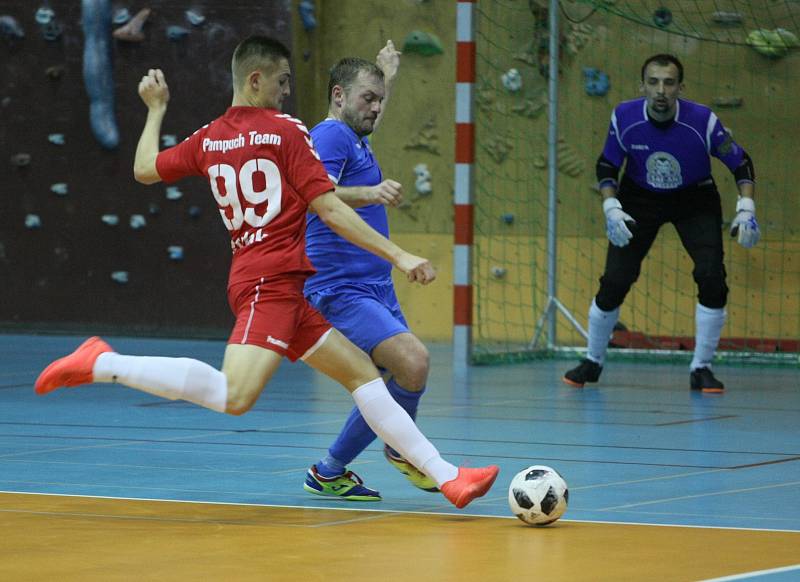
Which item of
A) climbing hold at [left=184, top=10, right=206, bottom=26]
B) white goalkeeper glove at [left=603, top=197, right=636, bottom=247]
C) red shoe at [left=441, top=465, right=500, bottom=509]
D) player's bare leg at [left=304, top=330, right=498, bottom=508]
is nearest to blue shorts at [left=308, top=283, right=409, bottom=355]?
player's bare leg at [left=304, top=330, right=498, bottom=508]

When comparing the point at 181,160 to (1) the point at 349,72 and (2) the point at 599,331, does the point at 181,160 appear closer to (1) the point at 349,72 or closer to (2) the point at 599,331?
(1) the point at 349,72

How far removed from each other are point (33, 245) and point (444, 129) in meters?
3.90

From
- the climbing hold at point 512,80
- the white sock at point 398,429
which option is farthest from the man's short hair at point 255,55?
the climbing hold at point 512,80

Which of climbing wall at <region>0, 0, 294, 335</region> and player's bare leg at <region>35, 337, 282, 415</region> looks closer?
player's bare leg at <region>35, 337, 282, 415</region>

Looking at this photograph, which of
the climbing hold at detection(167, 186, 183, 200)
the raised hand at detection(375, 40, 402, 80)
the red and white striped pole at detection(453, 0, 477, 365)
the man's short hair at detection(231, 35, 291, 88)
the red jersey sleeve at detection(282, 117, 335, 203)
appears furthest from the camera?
the climbing hold at detection(167, 186, 183, 200)

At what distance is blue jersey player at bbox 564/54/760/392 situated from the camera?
10273 mm

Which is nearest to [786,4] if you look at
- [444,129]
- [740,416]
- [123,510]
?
[444,129]

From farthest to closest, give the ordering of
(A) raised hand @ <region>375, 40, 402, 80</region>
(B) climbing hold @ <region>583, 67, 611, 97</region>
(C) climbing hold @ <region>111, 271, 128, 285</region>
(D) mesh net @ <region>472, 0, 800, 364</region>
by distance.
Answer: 1. (C) climbing hold @ <region>111, 271, 128, 285</region>
2. (B) climbing hold @ <region>583, 67, 611, 97</region>
3. (D) mesh net @ <region>472, 0, 800, 364</region>
4. (A) raised hand @ <region>375, 40, 402, 80</region>

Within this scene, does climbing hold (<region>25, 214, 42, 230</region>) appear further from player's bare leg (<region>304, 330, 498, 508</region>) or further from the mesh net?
player's bare leg (<region>304, 330, 498, 508</region>)

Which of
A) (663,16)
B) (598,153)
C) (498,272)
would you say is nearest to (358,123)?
(663,16)

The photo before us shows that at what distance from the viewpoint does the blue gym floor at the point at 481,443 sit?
239 inches

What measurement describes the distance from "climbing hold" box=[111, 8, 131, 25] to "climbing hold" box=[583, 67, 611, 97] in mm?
3999

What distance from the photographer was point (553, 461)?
23.5 feet

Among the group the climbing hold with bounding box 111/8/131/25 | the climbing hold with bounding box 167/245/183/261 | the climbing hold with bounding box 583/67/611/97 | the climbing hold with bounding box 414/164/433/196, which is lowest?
the climbing hold with bounding box 167/245/183/261
